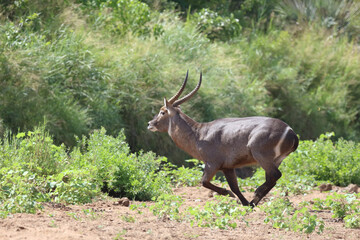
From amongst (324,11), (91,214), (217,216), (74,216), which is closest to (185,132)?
(217,216)

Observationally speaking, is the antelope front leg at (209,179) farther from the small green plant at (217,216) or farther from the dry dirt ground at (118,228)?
the small green plant at (217,216)

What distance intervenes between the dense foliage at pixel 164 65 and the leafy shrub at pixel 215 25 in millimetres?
29

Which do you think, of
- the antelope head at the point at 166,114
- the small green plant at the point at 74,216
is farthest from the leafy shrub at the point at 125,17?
the small green plant at the point at 74,216

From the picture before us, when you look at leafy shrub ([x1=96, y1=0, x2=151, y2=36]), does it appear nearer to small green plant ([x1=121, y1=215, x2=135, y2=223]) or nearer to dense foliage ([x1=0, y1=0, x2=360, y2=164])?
A: dense foliage ([x1=0, y1=0, x2=360, y2=164])

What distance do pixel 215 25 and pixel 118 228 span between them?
33.6 feet

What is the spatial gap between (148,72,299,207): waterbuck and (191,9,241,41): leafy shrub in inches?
245

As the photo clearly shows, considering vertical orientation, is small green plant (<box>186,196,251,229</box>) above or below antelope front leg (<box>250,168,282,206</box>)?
above

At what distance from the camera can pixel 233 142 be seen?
757 cm

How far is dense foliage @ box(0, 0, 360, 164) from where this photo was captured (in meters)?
10.0

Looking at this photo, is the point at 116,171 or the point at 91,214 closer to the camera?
the point at 91,214

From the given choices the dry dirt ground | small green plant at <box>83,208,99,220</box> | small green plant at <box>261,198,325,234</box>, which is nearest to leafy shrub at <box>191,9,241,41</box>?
the dry dirt ground

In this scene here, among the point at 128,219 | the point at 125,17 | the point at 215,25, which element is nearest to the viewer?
the point at 128,219

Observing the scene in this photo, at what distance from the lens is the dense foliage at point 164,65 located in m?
10.0

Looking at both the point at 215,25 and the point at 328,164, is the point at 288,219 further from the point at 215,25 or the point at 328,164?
the point at 215,25
